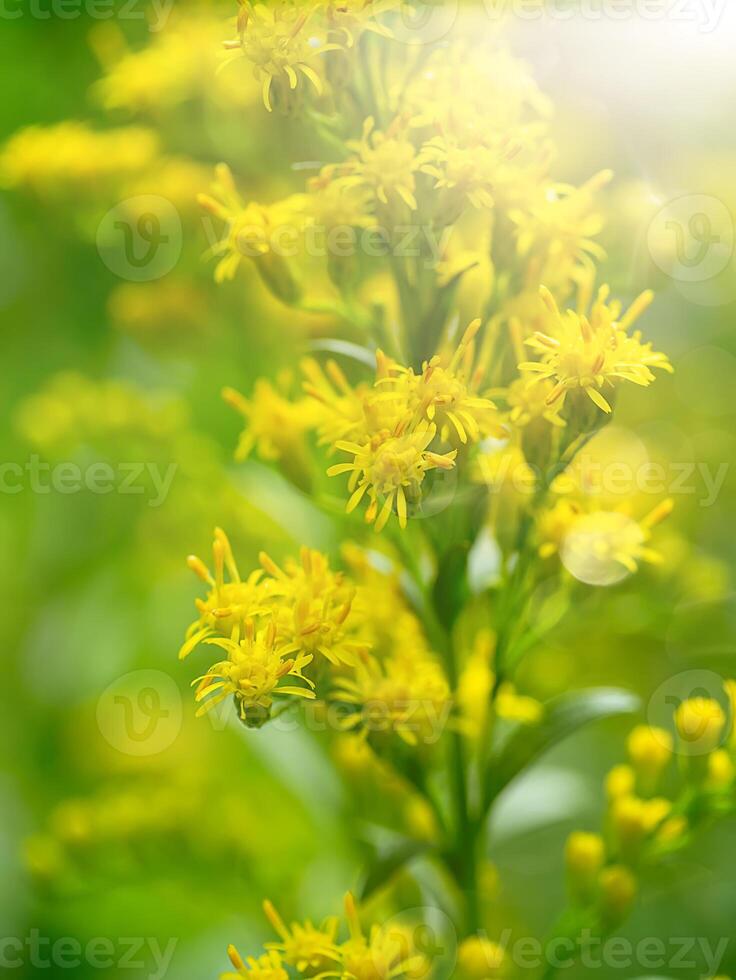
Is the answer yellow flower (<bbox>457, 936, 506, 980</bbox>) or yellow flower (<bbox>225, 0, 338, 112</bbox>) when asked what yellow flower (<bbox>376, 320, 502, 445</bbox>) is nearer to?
yellow flower (<bbox>225, 0, 338, 112</bbox>)

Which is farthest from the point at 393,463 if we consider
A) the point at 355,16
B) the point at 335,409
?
the point at 355,16

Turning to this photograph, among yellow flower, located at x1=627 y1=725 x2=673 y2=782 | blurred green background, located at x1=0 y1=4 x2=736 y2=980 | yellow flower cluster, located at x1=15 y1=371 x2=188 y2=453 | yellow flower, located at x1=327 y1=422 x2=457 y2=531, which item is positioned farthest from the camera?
yellow flower cluster, located at x1=15 y1=371 x2=188 y2=453

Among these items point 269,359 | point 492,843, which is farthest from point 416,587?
point 269,359

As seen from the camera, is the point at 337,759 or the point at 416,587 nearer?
the point at 416,587

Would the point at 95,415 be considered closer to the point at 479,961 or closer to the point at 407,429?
the point at 407,429

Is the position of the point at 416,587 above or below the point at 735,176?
below

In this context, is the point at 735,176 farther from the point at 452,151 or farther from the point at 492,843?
the point at 492,843

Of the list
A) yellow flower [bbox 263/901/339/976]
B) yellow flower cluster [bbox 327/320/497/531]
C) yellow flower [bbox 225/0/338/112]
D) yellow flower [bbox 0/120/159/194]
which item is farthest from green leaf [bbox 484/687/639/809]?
yellow flower [bbox 0/120/159/194]
